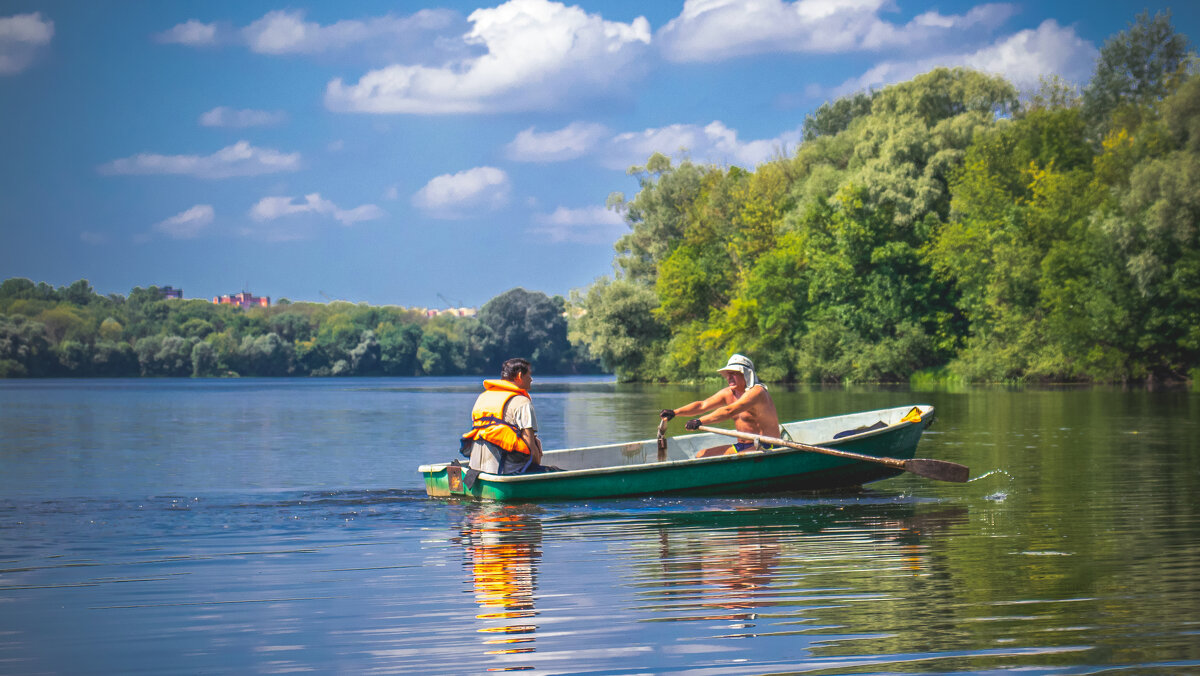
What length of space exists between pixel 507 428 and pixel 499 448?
0.27 metres

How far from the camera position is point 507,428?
13.3 metres

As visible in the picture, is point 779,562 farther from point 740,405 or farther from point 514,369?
point 514,369

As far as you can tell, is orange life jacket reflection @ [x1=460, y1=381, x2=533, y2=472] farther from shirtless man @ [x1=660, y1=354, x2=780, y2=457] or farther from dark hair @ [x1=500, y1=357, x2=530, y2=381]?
shirtless man @ [x1=660, y1=354, x2=780, y2=457]

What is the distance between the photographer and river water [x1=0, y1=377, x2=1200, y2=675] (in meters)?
6.50

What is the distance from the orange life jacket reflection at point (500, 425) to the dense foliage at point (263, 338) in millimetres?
107565

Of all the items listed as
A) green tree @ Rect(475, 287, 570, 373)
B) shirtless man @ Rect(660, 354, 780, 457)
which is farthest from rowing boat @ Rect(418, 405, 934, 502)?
green tree @ Rect(475, 287, 570, 373)

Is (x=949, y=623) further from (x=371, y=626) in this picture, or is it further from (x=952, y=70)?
(x=952, y=70)

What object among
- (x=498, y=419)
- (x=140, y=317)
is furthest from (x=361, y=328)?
(x=498, y=419)

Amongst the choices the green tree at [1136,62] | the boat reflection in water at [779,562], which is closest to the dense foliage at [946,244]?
the green tree at [1136,62]

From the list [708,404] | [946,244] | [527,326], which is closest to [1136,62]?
[946,244]

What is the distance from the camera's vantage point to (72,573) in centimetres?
952

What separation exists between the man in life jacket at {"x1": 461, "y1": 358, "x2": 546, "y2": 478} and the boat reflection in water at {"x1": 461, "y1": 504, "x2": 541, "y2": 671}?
1.71ft

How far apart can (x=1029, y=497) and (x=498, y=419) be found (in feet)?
20.7

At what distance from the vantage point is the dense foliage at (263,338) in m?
117
